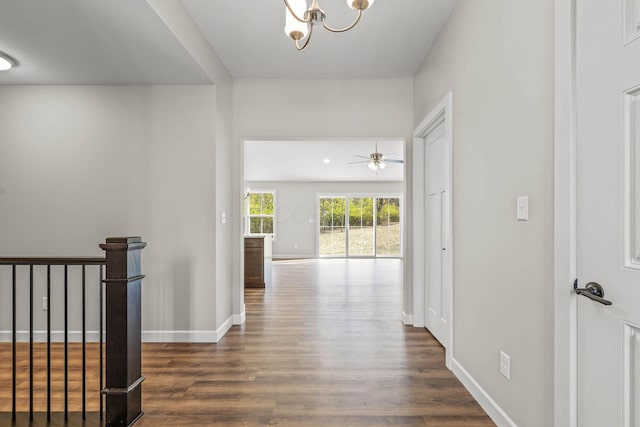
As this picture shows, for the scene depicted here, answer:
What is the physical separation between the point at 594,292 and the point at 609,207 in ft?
0.98

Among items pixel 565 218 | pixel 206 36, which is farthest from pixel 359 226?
pixel 565 218

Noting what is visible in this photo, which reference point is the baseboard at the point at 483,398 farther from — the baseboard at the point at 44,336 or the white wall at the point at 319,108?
the baseboard at the point at 44,336

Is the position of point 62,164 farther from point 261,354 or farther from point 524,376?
point 524,376

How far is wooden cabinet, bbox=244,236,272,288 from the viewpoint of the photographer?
6.00m

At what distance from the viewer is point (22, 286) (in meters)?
3.39

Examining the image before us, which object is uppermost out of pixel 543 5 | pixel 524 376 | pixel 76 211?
pixel 543 5

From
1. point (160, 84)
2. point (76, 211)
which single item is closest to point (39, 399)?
point (76, 211)

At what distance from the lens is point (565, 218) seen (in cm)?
143

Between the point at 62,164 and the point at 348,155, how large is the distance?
6157 mm

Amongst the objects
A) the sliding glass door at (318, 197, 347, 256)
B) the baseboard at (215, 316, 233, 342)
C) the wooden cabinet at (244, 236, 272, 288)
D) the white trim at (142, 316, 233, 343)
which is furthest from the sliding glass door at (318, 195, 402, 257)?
the white trim at (142, 316, 233, 343)

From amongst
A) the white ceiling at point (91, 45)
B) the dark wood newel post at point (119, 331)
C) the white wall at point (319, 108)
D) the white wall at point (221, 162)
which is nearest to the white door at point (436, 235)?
the white wall at point (319, 108)

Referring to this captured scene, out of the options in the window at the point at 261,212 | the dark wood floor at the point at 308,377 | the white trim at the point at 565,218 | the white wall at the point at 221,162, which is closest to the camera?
the white trim at the point at 565,218

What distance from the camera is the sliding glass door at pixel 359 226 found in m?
11.1

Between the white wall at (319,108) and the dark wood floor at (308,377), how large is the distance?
0.90 metres
